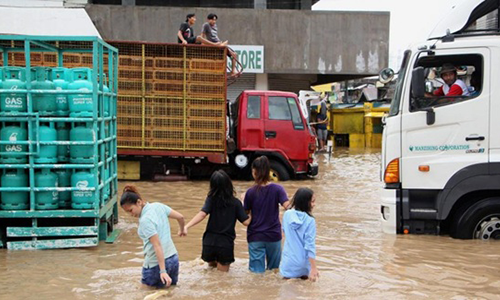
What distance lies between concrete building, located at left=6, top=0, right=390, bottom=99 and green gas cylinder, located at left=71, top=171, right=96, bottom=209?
43.3 ft

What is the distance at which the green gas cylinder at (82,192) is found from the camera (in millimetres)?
7320

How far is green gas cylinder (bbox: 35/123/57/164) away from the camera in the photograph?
7.21 m

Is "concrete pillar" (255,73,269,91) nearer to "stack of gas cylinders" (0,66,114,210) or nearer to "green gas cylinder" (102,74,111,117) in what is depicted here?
"green gas cylinder" (102,74,111,117)

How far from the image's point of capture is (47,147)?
7266 millimetres

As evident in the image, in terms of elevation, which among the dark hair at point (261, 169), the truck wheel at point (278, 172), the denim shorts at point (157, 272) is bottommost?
the denim shorts at point (157, 272)

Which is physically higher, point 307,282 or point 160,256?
point 160,256

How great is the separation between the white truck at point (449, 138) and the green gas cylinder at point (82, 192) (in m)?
3.78

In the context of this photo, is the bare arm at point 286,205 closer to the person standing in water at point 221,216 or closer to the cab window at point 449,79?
the person standing in water at point 221,216

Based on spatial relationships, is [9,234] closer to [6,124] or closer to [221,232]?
[6,124]

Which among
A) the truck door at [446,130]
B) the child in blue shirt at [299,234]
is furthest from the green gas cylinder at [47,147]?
the truck door at [446,130]

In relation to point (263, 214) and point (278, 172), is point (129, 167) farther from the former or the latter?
point (263, 214)

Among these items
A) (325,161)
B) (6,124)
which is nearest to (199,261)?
(6,124)

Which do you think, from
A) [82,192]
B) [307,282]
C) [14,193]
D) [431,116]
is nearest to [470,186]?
[431,116]

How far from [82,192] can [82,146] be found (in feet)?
1.86
